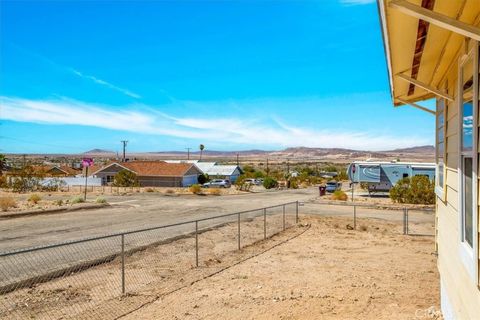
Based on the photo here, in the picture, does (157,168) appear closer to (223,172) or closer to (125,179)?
(125,179)

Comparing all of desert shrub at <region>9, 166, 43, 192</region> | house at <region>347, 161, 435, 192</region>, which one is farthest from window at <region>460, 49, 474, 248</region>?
desert shrub at <region>9, 166, 43, 192</region>

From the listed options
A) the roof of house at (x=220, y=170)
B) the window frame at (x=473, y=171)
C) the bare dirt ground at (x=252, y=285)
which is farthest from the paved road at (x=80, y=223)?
the roof of house at (x=220, y=170)

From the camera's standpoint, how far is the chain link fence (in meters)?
8.54

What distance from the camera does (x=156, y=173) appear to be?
64688 millimetres

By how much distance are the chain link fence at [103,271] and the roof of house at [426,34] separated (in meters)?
6.57

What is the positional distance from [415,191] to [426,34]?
32.0m

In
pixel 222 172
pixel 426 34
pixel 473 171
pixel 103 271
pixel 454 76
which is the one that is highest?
pixel 426 34

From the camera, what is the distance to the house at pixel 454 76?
3423mm

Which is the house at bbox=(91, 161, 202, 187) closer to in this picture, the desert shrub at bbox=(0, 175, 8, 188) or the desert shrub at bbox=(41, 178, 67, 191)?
the desert shrub at bbox=(41, 178, 67, 191)

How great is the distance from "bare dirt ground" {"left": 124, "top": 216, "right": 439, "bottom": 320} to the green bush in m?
18.9

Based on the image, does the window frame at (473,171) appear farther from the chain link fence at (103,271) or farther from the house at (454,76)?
the chain link fence at (103,271)

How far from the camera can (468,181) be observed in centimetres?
430

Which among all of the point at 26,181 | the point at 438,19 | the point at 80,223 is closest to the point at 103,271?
the point at 438,19

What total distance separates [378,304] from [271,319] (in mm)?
2363
